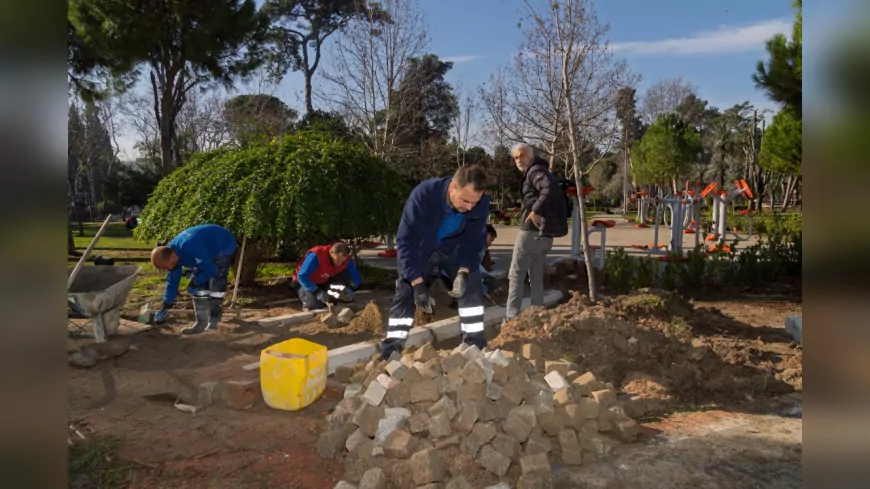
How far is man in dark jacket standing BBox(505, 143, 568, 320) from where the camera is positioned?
18.4 feet

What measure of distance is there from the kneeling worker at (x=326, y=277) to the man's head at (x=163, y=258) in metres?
1.59

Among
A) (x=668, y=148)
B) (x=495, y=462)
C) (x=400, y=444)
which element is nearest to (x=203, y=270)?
(x=400, y=444)

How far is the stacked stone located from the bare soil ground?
0.19m

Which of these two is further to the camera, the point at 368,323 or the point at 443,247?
the point at 368,323

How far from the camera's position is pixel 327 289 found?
6.95 meters

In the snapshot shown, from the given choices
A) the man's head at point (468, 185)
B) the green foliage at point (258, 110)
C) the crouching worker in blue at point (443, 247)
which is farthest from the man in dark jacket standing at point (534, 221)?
the green foliage at point (258, 110)

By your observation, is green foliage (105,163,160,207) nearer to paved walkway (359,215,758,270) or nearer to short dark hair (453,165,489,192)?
paved walkway (359,215,758,270)

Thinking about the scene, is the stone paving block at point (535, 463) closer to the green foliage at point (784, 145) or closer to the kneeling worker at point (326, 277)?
the kneeling worker at point (326, 277)

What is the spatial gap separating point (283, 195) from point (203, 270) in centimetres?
154

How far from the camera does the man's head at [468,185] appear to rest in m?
3.86

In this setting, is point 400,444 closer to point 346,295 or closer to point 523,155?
point 523,155

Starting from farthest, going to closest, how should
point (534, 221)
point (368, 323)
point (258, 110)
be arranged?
point (258, 110), point (368, 323), point (534, 221)

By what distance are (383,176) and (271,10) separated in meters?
20.0
